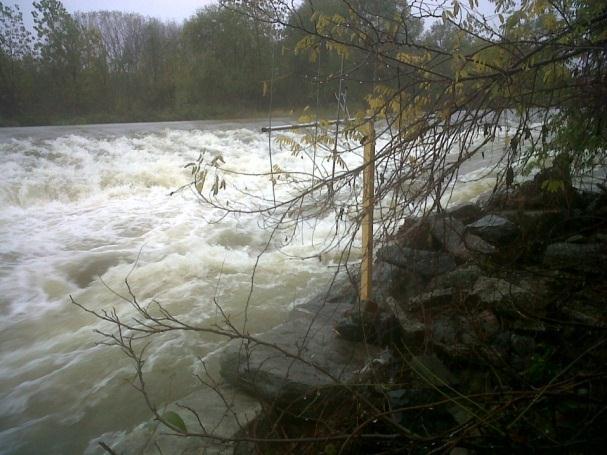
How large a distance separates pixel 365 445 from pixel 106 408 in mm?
2266

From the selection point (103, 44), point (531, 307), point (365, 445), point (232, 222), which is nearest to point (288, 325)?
point (365, 445)

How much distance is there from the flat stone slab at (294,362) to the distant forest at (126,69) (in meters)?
24.0

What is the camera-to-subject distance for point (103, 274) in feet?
18.8

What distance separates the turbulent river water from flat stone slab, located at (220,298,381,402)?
80 cm

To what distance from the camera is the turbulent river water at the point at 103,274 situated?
3322mm

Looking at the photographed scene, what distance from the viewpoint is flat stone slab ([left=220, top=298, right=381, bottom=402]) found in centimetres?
263

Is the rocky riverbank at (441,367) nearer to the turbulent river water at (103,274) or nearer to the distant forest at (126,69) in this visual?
the turbulent river water at (103,274)

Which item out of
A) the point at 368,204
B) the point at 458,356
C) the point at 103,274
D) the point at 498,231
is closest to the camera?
the point at 368,204

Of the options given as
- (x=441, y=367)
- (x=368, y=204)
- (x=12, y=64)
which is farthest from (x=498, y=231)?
(x=12, y=64)

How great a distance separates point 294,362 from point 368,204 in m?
1.24

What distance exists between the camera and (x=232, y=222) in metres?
7.50

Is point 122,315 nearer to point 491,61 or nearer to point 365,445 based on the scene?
point 365,445

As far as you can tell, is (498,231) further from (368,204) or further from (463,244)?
(368,204)

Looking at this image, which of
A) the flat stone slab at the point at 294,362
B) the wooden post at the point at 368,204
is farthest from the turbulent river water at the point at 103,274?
the flat stone slab at the point at 294,362
